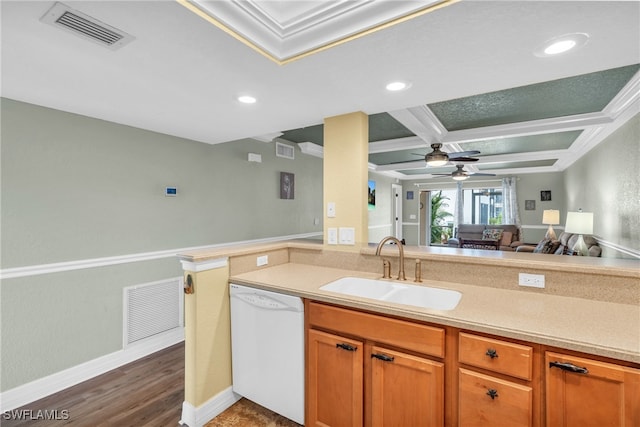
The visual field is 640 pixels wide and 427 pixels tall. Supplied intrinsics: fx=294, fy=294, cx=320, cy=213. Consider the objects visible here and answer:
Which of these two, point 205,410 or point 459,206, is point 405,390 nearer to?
point 205,410

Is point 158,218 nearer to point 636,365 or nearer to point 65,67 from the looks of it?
point 65,67

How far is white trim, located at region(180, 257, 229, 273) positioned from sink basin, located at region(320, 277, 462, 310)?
2.48ft

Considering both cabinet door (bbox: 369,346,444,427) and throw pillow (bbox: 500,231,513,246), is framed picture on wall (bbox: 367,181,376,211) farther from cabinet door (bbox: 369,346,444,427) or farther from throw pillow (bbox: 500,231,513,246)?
cabinet door (bbox: 369,346,444,427)

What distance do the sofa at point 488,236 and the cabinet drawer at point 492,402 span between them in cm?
650

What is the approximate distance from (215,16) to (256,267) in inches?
65.7

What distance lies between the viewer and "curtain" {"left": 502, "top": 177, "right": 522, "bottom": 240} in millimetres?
8008

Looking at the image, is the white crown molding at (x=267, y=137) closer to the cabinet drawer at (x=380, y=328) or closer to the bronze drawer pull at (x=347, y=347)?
the cabinet drawer at (x=380, y=328)

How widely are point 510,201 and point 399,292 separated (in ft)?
25.6

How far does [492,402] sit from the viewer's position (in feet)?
4.10

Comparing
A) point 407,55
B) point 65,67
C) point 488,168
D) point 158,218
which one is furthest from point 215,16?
point 488,168

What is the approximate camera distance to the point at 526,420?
1.19m

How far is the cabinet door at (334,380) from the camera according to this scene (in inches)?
62.4

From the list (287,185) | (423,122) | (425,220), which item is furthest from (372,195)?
(423,122)

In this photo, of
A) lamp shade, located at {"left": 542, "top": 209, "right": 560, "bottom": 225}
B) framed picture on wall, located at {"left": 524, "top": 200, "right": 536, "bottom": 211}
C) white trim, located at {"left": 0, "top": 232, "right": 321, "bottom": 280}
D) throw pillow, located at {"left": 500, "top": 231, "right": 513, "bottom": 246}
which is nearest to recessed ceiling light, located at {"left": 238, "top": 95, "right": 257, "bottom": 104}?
white trim, located at {"left": 0, "top": 232, "right": 321, "bottom": 280}
